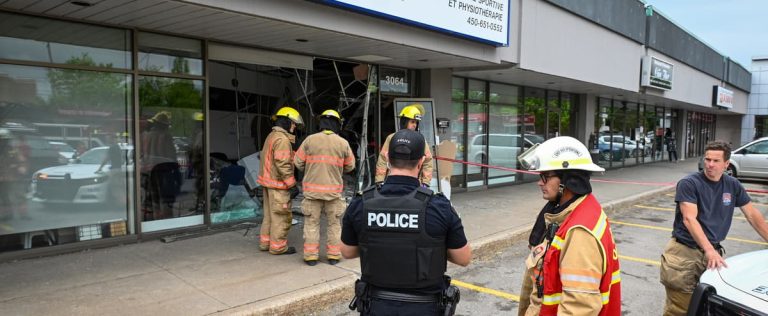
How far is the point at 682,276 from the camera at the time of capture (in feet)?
11.7

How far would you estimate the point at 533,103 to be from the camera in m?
14.1

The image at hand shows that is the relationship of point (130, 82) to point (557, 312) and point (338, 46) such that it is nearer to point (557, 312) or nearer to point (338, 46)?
point (338, 46)

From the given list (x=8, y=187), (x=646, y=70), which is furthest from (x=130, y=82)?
(x=646, y=70)

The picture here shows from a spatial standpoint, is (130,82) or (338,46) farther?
(338,46)

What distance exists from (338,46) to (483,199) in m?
5.06

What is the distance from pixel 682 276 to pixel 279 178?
429 centimetres

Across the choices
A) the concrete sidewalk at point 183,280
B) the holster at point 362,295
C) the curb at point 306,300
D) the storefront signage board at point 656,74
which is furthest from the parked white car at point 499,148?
the holster at point 362,295

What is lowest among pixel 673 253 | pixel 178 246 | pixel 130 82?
pixel 178 246

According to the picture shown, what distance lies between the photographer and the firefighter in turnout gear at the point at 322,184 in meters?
5.64

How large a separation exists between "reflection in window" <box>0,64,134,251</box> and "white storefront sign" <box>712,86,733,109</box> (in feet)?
81.8

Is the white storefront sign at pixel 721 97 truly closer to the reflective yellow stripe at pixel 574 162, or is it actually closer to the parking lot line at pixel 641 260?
the parking lot line at pixel 641 260

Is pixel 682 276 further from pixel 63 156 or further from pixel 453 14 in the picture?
pixel 63 156

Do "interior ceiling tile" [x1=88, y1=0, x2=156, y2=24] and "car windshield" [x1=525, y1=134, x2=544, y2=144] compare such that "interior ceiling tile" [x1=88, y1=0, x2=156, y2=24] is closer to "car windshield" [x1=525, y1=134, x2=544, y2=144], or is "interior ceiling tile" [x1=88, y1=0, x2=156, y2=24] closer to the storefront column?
"car windshield" [x1=525, y1=134, x2=544, y2=144]

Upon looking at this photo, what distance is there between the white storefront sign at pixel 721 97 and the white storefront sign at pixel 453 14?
1908 centimetres
